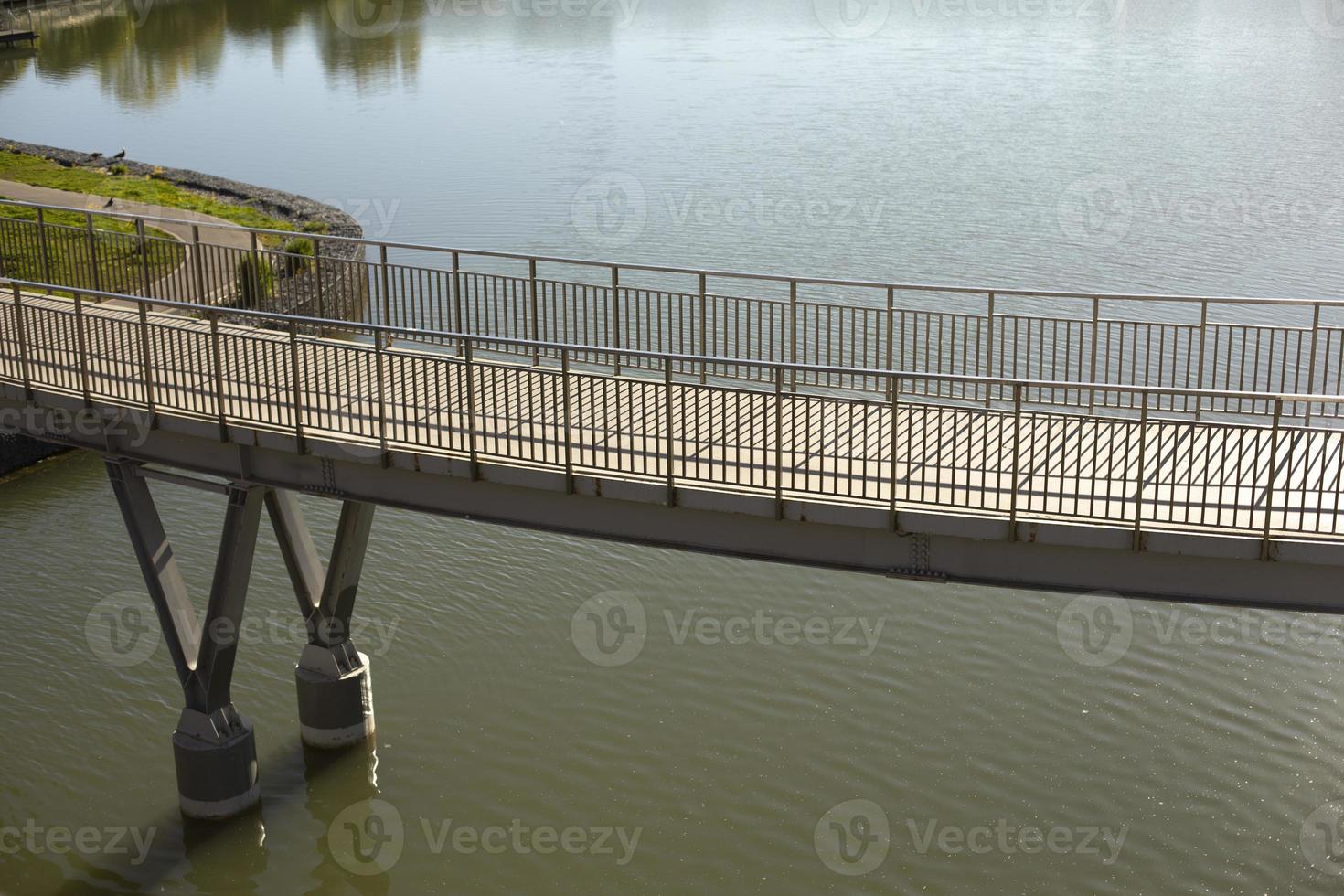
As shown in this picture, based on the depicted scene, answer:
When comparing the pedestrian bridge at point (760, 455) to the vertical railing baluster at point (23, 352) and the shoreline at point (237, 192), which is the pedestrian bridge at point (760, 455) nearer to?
the vertical railing baluster at point (23, 352)

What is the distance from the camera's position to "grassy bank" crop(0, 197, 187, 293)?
56.3ft

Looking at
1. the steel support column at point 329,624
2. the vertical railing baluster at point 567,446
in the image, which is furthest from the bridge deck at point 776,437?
the steel support column at point 329,624

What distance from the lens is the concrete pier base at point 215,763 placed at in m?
13.1

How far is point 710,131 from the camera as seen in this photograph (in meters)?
40.0

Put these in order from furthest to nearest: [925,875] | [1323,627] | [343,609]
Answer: [1323,627] < [343,609] < [925,875]

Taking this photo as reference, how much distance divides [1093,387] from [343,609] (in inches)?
273

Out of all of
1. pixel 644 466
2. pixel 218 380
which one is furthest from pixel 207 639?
pixel 644 466

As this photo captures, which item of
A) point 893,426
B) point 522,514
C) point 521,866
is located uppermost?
point 893,426

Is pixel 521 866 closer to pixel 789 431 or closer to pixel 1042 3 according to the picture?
pixel 789 431

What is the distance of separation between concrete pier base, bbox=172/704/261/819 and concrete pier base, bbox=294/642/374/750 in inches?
30.6

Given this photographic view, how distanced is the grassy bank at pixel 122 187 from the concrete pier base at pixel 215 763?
2026 centimetres

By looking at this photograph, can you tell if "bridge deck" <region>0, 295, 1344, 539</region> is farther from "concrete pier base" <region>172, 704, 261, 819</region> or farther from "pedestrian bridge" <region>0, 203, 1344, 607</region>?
"concrete pier base" <region>172, 704, 261, 819</region>

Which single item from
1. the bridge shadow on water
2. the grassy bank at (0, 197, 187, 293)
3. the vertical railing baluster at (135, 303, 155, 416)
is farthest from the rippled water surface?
the vertical railing baluster at (135, 303, 155, 416)

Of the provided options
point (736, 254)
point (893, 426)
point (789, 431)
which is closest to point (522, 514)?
point (789, 431)
